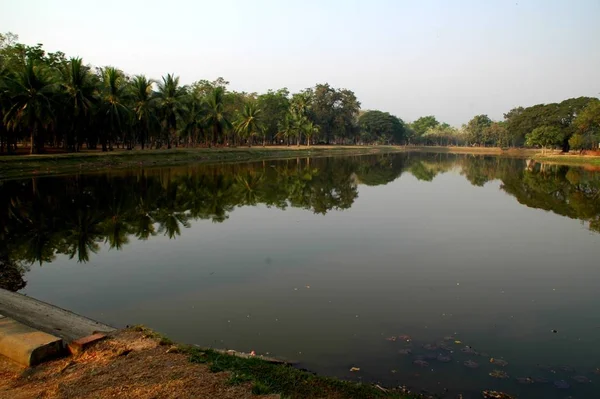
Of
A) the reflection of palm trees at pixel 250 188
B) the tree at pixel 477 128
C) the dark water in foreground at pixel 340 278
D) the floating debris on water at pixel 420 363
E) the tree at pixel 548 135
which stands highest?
the tree at pixel 477 128

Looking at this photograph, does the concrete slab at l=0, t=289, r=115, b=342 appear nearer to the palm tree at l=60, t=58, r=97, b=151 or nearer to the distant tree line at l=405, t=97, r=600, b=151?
the palm tree at l=60, t=58, r=97, b=151

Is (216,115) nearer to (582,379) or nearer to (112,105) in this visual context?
(112,105)

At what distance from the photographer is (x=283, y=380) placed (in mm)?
5645

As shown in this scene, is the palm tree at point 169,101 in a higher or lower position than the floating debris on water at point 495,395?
higher

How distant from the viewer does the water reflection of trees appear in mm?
14429

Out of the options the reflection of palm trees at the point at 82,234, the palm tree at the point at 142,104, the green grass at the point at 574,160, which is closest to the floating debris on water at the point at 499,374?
the reflection of palm trees at the point at 82,234

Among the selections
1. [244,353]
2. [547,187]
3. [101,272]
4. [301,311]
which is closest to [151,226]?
[101,272]

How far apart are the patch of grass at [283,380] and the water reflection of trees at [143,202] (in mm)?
6995

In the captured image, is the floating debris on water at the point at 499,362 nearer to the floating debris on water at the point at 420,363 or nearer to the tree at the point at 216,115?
the floating debris on water at the point at 420,363

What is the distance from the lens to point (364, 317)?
8.56m

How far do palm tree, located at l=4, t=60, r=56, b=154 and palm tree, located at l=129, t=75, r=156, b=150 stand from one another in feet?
41.2

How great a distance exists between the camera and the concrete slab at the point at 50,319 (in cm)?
707

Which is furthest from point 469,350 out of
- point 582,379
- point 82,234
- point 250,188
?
point 250,188

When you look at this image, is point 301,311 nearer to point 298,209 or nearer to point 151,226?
point 151,226
